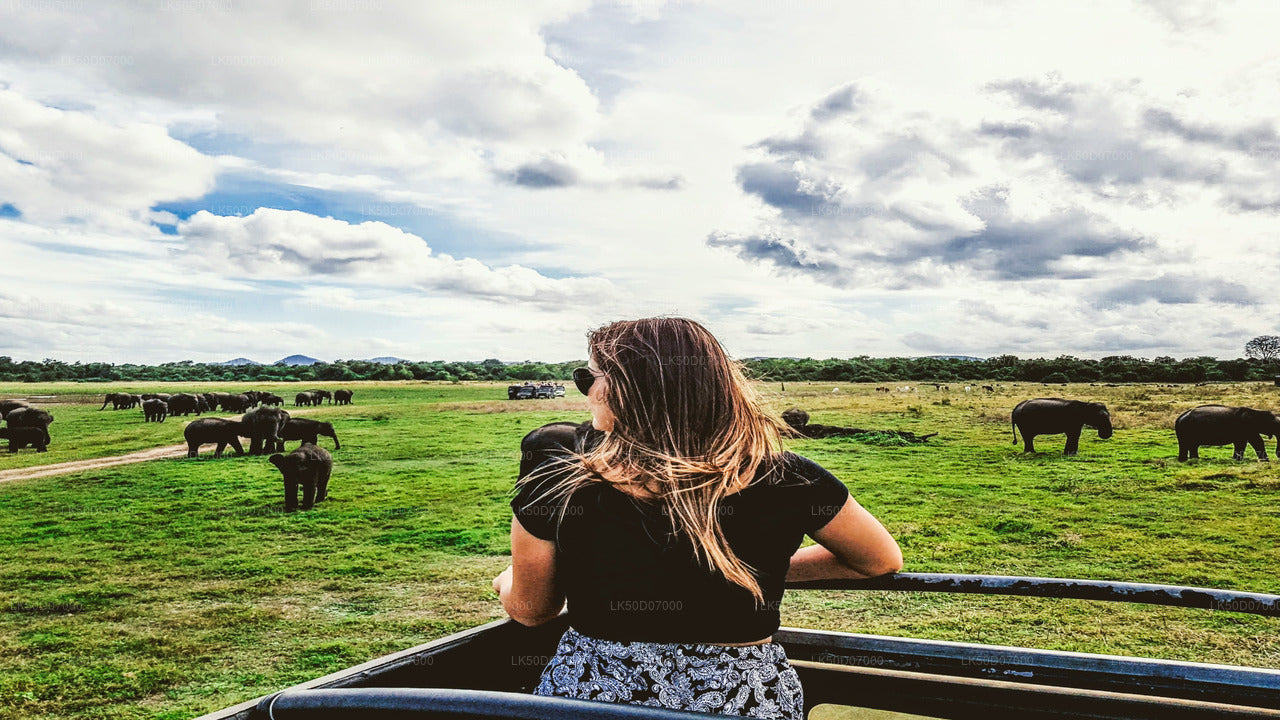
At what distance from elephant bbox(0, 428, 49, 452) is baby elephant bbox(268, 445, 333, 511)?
16.7 meters

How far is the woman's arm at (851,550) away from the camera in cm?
189

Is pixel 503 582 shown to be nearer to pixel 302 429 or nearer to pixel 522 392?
pixel 302 429

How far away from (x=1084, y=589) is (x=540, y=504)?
1.55 metres

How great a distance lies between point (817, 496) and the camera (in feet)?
5.87

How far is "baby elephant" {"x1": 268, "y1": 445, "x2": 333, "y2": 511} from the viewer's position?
541 inches

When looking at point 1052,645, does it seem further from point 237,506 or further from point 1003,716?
point 237,506

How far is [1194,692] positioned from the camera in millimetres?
2328

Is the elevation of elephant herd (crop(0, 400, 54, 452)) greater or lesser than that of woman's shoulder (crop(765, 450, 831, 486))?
lesser

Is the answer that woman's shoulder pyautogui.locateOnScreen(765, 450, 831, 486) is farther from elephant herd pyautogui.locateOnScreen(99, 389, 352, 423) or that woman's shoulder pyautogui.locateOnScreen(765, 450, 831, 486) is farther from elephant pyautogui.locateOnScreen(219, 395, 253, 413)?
elephant pyautogui.locateOnScreen(219, 395, 253, 413)

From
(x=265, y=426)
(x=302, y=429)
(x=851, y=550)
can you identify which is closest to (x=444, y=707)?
(x=851, y=550)

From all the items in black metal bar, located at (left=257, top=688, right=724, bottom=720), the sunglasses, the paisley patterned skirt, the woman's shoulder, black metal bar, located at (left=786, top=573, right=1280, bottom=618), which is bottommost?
the paisley patterned skirt

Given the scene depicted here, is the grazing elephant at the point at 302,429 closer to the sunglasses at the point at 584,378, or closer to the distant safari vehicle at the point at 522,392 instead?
the sunglasses at the point at 584,378

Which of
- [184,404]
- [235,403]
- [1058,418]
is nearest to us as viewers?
[1058,418]

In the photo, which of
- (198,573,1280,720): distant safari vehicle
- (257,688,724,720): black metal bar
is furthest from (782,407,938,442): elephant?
(257,688,724,720): black metal bar
